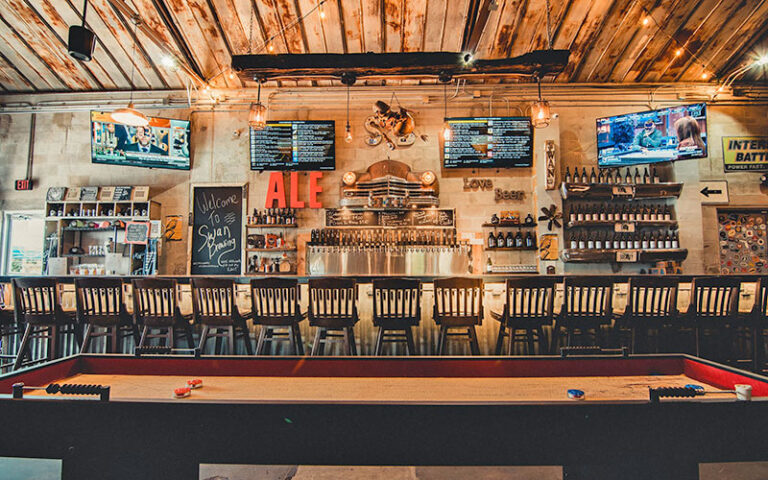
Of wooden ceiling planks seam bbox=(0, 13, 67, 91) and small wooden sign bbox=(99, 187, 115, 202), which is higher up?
wooden ceiling planks seam bbox=(0, 13, 67, 91)

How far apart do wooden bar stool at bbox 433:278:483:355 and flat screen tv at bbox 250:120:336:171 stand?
3.51 meters

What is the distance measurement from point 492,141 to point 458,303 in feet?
12.0

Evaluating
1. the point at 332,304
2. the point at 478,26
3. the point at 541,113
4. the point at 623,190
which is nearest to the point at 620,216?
the point at 623,190

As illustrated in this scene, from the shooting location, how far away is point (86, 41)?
3297 millimetres

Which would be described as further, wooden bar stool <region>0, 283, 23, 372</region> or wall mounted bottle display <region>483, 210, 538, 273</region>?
wall mounted bottle display <region>483, 210, 538, 273</region>

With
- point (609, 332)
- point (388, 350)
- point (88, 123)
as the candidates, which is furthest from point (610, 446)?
point (88, 123)

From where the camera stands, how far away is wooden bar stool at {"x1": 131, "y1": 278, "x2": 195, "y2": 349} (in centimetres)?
341

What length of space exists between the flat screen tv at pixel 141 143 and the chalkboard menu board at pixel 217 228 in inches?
27.4

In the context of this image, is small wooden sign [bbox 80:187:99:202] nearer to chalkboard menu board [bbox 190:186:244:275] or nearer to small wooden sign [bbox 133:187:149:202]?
small wooden sign [bbox 133:187:149:202]

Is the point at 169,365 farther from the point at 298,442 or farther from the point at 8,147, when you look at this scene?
the point at 8,147

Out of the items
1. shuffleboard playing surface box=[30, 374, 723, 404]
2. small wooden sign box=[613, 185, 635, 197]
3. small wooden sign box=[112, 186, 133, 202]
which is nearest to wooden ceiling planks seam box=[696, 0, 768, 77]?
small wooden sign box=[613, 185, 635, 197]

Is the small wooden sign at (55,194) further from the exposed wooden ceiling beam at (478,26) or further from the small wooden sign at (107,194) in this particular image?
A: the exposed wooden ceiling beam at (478,26)

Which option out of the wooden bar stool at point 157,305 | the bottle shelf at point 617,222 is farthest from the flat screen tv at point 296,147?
the bottle shelf at point 617,222

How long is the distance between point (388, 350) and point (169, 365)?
250 centimetres
